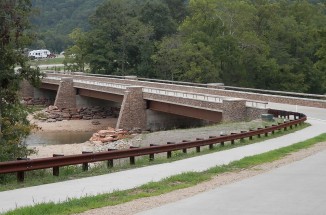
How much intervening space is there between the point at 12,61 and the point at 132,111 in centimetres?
2687

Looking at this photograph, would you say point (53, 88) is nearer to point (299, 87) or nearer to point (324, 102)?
point (299, 87)

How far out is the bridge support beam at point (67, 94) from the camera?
233 ft

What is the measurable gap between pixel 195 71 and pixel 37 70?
44.2 meters

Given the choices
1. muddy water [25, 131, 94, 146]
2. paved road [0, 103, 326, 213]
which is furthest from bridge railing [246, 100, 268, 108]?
paved road [0, 103, 326, 213]

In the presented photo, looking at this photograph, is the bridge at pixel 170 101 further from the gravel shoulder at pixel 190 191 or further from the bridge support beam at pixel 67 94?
the gravel shoulder at pixel 190 191

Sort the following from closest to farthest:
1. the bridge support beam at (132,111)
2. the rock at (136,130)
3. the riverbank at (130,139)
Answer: the riverbank at (130,139) → the rock at (136,130) → the bridge support beam at (132,111)

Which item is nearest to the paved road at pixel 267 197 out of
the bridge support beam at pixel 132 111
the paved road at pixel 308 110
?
the paved road at pixel 308 110

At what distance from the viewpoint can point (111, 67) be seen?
89375 mm

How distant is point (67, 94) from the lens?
7119 cm

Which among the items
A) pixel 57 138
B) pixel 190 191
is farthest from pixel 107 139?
pixel 190 191

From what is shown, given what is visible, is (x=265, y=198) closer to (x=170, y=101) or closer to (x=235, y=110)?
(x=235, y=110)

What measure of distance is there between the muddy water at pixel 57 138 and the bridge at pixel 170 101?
13.7ft

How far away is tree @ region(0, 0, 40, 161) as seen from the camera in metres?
24.4

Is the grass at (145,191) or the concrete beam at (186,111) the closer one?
the grass at (145,191)
